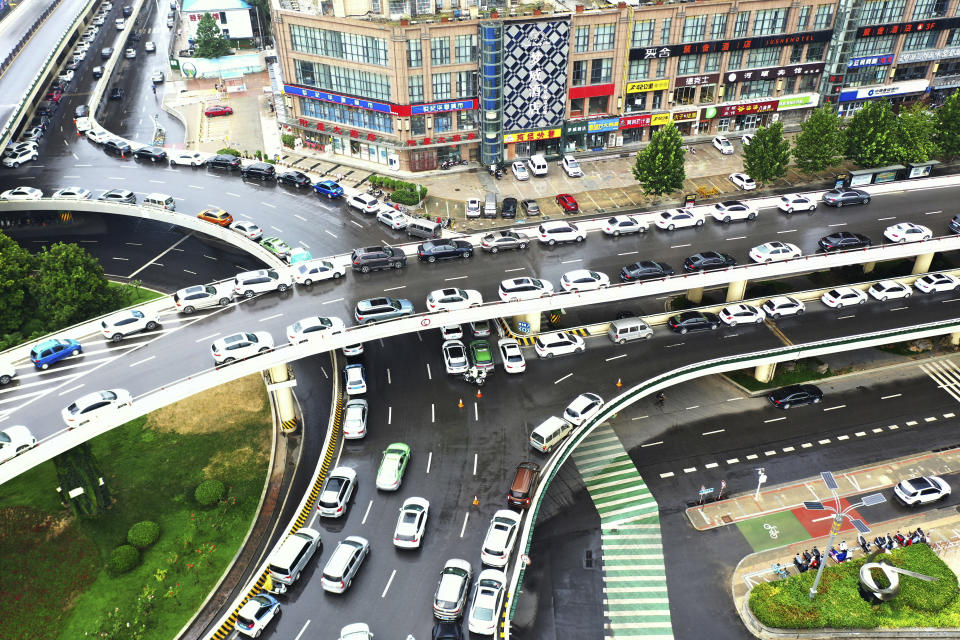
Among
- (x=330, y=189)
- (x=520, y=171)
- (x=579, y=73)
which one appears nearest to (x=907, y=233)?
(x=579, y=73)

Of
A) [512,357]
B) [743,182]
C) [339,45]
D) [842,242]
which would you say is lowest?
[512,357]

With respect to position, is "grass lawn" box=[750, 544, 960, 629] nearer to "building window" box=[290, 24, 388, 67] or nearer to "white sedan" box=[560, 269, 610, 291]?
"white sedan" box=[560, 269, 610, 291]

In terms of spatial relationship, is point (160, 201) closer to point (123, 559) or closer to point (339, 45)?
point (339, 45)

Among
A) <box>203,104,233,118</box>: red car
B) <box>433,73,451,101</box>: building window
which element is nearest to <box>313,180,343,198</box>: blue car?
<box>433,73,451,101</box>: building window

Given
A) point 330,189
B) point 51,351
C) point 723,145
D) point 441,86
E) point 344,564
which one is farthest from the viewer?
point 723,145

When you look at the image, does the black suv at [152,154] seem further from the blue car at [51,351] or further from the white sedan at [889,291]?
the white sedan at [889,291]

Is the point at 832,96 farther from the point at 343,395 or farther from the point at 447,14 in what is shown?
the point at 343,395

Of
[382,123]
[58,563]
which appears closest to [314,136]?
[382,123]
